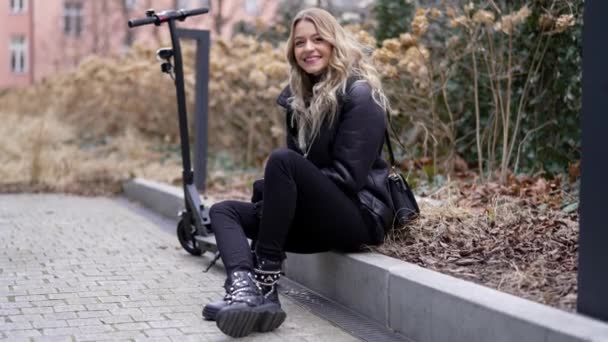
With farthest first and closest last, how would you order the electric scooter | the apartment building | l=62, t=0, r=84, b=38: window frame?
l=62, t=0, r=84, b=38: window frame < the apartment building < the electric scooter

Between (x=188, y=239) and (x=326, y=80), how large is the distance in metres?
1.93

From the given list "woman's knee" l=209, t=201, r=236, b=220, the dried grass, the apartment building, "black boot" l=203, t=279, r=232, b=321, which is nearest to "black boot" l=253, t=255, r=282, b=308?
"black boot" l=203, t=279, r=232, b=321

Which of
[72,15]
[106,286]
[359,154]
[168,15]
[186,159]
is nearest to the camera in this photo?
[359,154]

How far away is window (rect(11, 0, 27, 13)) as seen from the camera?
40.0m

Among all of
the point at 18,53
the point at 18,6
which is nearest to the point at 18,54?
the point at 18,53

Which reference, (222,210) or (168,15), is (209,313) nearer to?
(222,210)

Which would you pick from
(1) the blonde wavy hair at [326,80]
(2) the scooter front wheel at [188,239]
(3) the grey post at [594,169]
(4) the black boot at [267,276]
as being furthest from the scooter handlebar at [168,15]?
(3) the grey post at [594,169]

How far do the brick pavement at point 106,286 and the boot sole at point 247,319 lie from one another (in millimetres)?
55

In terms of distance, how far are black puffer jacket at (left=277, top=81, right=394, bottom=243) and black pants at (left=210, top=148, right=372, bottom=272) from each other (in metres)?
0.06

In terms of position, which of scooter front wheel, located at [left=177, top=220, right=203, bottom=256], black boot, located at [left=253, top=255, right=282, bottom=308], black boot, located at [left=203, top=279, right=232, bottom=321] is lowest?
scooter front wheel, located at [left=177, top=220, right=203, bottom=256]

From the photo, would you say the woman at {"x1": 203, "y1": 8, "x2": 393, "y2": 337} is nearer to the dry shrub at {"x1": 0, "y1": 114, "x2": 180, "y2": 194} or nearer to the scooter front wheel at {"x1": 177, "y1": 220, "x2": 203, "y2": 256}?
the scooter front wheel at {"x1": 177, "y1": 220, "x2": 203, "y2": 256}

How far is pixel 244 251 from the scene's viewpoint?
13.2ft

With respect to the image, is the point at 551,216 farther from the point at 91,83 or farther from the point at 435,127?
A: the point at 91,83

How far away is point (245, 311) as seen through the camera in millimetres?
3664
